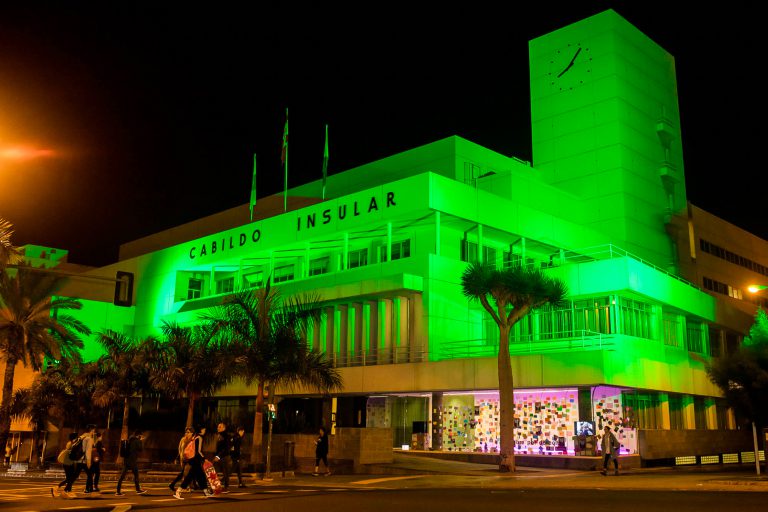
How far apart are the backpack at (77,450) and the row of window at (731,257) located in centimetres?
5996

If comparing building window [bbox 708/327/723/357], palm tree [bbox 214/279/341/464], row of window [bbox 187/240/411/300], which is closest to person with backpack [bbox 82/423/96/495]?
palm tree [bbox 214/279/341/464]

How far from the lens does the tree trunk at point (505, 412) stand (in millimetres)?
27703

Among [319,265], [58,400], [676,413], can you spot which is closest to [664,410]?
[676,413]

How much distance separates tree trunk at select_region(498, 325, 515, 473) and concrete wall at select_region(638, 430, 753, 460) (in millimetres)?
8023

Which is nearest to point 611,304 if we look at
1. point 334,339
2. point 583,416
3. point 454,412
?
point 583,416

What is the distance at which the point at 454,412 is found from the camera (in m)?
38.9

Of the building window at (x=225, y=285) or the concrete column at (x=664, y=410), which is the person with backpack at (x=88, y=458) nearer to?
the concrete column at (x=664, y=410)

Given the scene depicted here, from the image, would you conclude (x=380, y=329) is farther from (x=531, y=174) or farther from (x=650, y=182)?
(x=650, y=182)

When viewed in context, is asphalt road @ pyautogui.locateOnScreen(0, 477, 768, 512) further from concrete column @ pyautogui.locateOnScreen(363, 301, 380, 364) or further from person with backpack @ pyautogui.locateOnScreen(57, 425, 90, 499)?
concrete column @ pyautogui.locateOnScreen(363, 301, 380, 364)

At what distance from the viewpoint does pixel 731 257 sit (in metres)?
71.5

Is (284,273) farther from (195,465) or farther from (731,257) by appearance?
(731,257)

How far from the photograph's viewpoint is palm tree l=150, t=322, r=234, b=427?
32312 mm

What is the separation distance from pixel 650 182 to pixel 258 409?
45317 mm

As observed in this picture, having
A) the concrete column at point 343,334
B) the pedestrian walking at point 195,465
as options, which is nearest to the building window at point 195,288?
the concrete column at point 343,334
